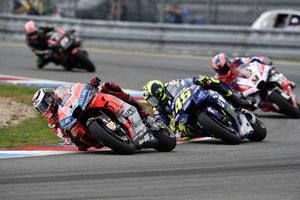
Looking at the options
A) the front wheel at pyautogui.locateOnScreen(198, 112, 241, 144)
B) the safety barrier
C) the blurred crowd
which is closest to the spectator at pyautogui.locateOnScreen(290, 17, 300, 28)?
the safety barrier

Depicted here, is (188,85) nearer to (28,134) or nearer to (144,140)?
(144,140)

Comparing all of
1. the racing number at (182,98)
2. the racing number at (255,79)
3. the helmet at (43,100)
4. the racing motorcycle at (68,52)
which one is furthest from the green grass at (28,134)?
the racing motorcycle at (68,52)

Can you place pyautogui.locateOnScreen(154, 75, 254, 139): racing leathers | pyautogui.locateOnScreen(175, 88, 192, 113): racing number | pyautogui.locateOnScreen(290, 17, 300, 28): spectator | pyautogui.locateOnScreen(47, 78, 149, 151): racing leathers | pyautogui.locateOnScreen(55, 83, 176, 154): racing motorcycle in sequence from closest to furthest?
pyautogui.locateOnScreen(55, 83, 176, 154): racing motorcycle < pyautogui.locateOnScreen(47, 78, 149, 151): racing leathers < pyautogui.locateOnScreen(175, 88, 192, 113): racing number < pyautogui.locateOnScreen(154, 75, 254, 139): racing leathers < pyautogui.locateOnScreen(290, 17, 300, 28): spectator

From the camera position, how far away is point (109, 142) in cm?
918

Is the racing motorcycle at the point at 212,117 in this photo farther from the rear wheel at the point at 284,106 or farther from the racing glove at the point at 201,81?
the rear wheel at the point at 284,106

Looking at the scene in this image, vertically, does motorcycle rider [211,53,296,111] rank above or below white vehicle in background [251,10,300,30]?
above

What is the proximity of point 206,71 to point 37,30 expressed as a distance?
13.3ft

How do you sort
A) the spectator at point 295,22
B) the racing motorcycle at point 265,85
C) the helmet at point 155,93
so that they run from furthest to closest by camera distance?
the spectator at point 295,22, the racing motorcycle at point 265,85, the helmet at point 155,93

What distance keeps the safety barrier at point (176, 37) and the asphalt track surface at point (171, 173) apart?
10.4 metres

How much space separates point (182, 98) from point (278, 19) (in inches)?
499

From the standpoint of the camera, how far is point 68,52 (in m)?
20.4

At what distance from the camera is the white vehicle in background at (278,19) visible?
22562 mm

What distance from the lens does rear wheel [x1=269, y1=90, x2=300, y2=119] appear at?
13602mm

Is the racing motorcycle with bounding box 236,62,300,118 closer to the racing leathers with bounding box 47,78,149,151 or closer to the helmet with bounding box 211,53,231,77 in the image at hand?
the helmet with bounding box 211,53,231,77
